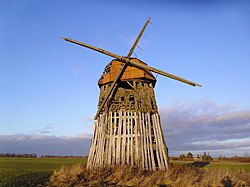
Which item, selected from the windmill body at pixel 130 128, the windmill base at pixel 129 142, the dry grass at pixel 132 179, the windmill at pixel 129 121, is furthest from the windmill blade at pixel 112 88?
the dry grass at pixel 132 179

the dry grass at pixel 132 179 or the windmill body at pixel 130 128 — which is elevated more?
the windmill body at pixel 130 128

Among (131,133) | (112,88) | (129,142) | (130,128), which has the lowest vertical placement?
(129,142)

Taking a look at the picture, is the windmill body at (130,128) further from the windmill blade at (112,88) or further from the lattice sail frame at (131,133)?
the windmill blade at (112,88)

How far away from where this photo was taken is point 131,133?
16547 millimetres

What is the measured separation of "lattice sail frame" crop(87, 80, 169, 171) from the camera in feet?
53.0

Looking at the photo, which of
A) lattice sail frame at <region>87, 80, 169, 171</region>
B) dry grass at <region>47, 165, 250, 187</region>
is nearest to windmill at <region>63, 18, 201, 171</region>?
lattice sail frame at <region>87, 80, 169, 171</region>

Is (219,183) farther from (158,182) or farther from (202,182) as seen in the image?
(158,182)

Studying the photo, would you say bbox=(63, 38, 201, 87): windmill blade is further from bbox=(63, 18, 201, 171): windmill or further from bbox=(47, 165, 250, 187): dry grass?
bbox=(47, 165, 250, 187): dry grass

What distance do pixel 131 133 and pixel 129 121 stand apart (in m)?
0.82

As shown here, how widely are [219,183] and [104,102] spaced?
846 cm

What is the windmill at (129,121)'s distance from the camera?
16234 mm

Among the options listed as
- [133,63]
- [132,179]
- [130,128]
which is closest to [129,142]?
[130,128]

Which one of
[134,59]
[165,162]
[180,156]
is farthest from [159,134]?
[180,156]

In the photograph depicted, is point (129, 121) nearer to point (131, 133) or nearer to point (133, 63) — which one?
point (131, 133)
